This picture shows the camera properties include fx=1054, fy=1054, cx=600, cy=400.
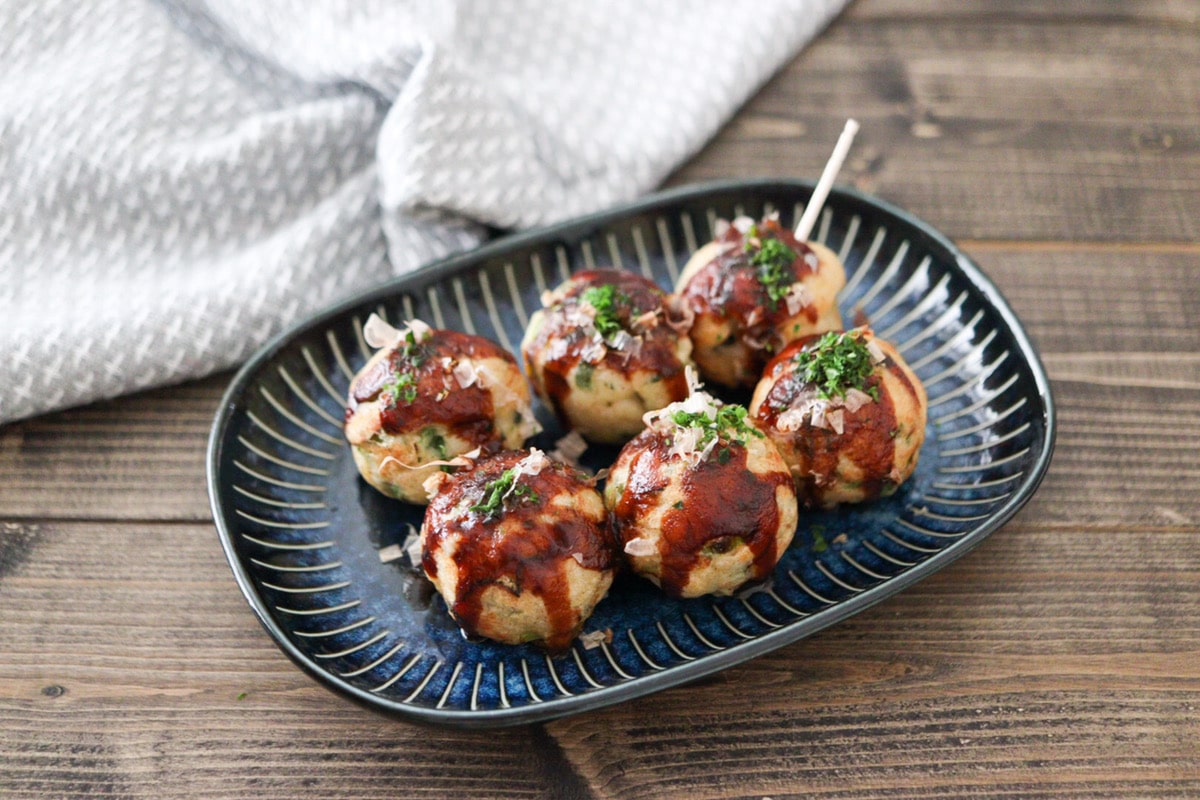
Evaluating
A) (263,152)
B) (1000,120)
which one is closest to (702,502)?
(263,152)

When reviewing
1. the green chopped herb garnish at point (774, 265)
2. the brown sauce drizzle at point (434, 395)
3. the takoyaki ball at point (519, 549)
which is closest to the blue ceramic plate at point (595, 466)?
the takoyaki ball at point (519, 549)

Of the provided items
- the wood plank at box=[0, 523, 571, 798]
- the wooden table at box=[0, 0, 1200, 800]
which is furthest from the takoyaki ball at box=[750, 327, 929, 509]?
the wood plank at box=[0, 523, 571, 798]

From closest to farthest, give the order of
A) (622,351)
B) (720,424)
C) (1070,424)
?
1. (720,424)
2. (622,351)
3. (1070,424)

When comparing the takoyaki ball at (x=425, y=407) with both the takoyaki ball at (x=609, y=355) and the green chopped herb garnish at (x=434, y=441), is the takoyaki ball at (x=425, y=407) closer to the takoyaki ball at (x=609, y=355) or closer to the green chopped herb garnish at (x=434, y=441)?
the green chopped herb garnish at (x=434, y=441)

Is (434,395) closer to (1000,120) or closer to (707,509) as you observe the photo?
(707,509)

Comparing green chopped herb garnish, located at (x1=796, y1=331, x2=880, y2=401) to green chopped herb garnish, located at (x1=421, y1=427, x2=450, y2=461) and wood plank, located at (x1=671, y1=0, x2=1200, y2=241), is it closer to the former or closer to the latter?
green chopped herb garnish, located at (x1=421, y1=427, x2=450, y2=461)

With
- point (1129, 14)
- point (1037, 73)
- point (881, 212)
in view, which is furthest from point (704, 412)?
point (1129, 14)

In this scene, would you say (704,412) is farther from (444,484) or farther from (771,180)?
(771,180)
